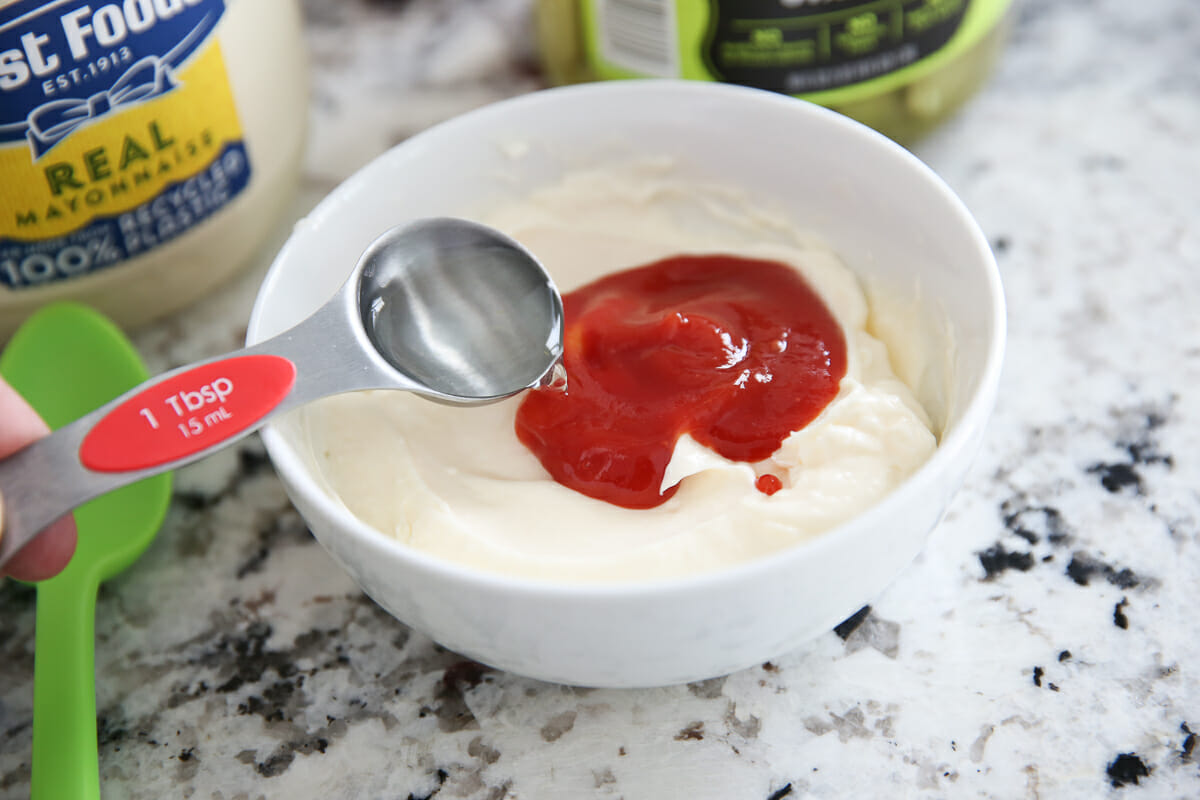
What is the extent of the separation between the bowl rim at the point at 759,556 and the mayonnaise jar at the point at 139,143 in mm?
174

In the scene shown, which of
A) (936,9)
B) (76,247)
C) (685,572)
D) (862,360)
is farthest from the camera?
(936,9)

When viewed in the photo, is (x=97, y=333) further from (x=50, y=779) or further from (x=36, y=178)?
(x=50, y=779)

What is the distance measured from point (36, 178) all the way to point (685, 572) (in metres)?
0.64

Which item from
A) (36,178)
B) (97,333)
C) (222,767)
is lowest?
(222,767)

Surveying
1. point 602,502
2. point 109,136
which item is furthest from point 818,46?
point 109,136

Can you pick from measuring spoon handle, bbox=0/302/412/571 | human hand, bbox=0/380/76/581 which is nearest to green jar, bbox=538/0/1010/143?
measuring spoon handle, bbox=0/302/412/571

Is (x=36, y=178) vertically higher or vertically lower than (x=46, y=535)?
higher

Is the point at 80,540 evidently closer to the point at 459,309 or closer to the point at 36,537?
the point at 36,537

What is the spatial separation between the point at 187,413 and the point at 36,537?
0.41ft

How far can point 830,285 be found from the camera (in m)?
0.95

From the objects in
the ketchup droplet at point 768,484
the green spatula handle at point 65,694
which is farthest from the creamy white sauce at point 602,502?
the green spatula handle at point 65,694

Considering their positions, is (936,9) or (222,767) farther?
(936,9)

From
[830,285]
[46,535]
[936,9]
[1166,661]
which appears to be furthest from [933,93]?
[46,535]

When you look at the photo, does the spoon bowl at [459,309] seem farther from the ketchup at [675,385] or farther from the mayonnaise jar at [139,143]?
the mayonnaise jar at [139,143]
